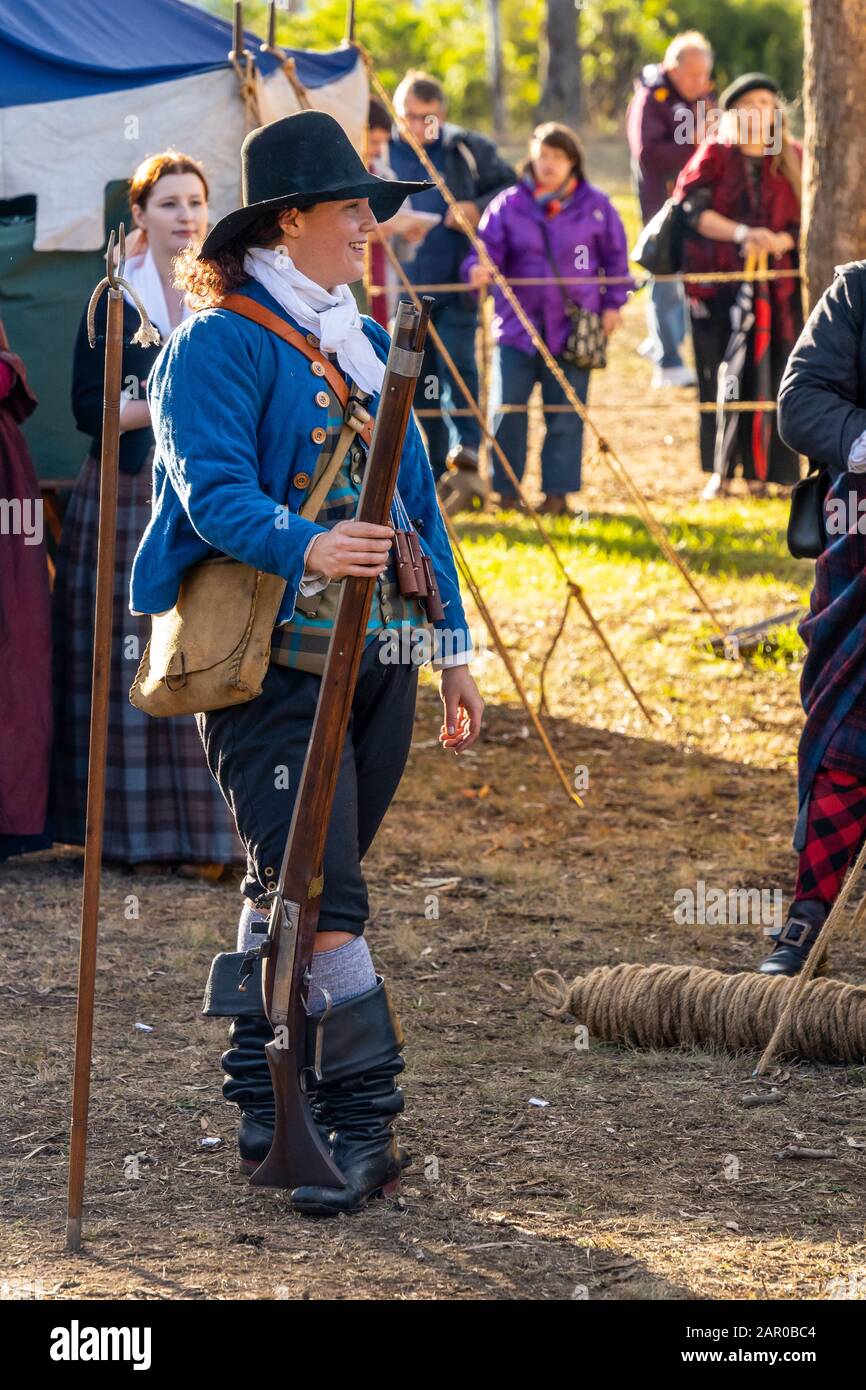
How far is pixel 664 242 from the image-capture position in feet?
33.7

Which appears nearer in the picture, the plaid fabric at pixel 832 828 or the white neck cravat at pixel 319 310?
the white neck cravat at pixel 319 310

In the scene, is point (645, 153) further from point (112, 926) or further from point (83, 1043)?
point (83, 1043)

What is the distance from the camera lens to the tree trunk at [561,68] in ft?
69.4

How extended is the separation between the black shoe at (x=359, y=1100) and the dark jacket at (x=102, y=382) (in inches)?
94.2

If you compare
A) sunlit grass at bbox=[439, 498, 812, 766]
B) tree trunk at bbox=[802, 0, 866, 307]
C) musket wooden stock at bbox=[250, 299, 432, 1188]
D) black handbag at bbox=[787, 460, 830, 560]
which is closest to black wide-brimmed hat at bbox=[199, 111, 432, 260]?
musket wooden stock at bbox=[250, 299, 432, 1188]

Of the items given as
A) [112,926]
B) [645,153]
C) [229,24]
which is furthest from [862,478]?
[645,153]

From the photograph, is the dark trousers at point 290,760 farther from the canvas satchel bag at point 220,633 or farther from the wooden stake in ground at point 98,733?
the wooden stake in ground at point 98,733

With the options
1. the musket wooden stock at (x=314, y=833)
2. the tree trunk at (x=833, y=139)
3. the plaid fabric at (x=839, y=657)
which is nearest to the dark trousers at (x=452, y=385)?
the tree trunk at (x=833, y=139)

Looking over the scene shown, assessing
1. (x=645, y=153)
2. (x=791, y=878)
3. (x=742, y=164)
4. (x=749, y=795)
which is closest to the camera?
(x=791, y=878)

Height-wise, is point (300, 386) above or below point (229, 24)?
below

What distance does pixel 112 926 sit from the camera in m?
5.18

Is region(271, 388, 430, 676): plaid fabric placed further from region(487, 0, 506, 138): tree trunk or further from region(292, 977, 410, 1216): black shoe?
region(487, 0, 506, 138): tree trunk

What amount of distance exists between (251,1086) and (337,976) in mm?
283

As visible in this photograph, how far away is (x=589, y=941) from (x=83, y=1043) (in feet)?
7.40
